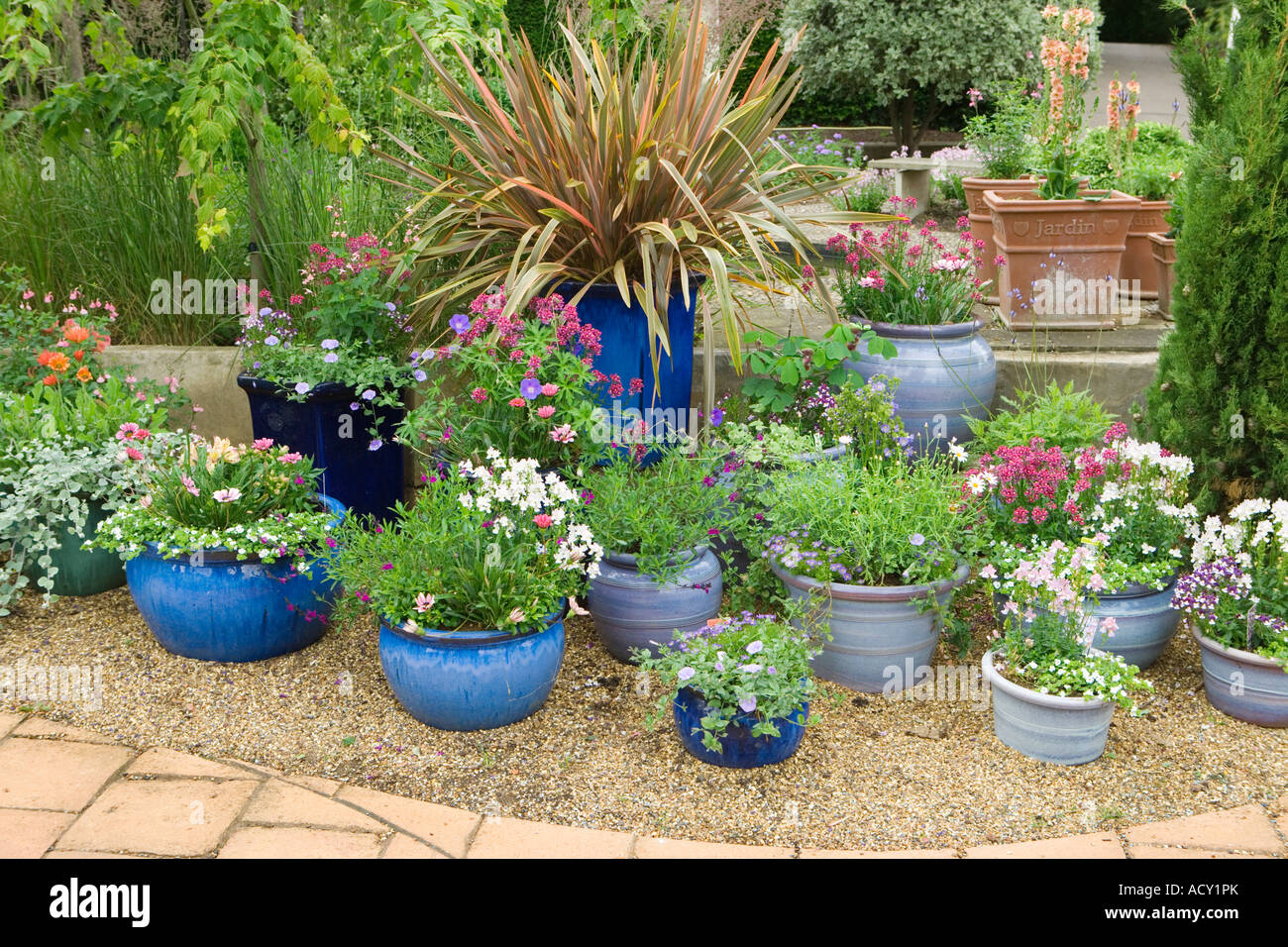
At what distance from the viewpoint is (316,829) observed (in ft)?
7.97

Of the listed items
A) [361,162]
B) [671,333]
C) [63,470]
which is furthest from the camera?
[361,162]

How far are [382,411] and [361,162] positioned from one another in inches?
51.2

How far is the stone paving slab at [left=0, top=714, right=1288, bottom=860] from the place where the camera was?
238 centimetres

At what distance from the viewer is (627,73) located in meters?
3.44

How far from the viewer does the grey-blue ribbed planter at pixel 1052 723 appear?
267 centimetres

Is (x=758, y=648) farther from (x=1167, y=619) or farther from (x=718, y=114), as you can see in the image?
(x=718, y=114)

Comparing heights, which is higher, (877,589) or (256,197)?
(256,197)

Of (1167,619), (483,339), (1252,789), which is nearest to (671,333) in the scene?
(483,339)

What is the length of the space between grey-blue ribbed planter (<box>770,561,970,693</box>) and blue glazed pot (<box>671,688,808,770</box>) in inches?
13.5

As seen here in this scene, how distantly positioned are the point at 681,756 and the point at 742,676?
0.30m

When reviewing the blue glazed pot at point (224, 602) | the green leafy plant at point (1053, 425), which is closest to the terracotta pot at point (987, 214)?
the green leafy plant at point (1053, 425)

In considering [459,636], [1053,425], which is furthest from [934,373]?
[459,636]

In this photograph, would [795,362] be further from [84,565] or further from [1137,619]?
[84,565]

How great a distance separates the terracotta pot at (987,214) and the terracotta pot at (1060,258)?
1.16 feet
